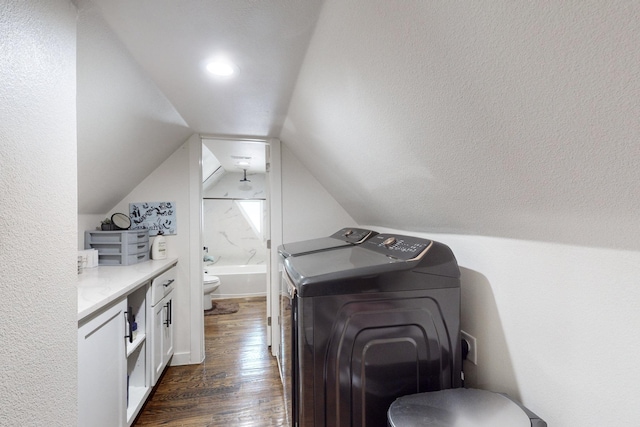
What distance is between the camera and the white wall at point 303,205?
2.59 m

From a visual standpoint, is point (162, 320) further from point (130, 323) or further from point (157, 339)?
point (130, 323)

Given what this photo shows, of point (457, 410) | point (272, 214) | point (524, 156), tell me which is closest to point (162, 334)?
point (272, 214)

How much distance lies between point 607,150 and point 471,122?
29 centimetres

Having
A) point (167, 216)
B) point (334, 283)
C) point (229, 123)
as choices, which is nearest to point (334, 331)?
point (334, 283)

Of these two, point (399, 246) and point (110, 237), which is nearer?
point (399, 246)

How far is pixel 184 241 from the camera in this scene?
248 cm

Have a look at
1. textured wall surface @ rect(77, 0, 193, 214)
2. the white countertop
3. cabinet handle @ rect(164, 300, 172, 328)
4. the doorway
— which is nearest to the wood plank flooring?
cabinet handle @ rect(164, 300, 172, 328)

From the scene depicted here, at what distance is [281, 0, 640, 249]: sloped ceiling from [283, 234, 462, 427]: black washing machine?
0.32 metres

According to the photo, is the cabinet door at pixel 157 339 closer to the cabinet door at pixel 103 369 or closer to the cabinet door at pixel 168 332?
the cabinet door at pixel 168 332

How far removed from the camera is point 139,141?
191 cm

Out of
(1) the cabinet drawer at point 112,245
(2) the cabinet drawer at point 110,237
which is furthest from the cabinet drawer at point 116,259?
(2) the cabinet drawer at point 110,237

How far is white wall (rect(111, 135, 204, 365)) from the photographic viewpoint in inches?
96.0

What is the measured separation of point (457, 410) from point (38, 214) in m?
1.30

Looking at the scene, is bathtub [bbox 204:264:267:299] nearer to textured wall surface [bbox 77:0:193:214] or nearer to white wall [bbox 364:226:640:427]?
textured wall surface [bbox 77:0:193:214]
